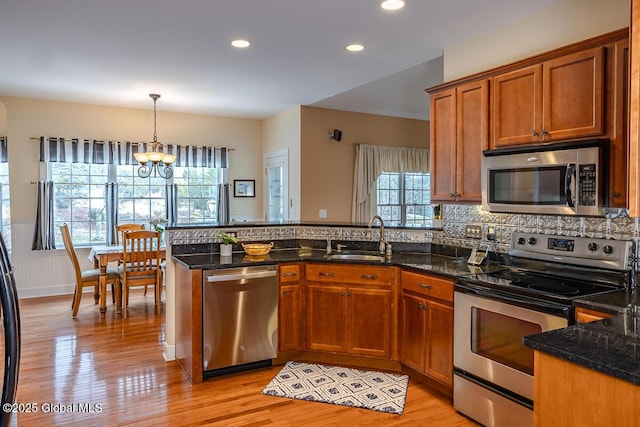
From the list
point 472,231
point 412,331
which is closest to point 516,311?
point 412,331

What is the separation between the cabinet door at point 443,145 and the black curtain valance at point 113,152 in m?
4.27

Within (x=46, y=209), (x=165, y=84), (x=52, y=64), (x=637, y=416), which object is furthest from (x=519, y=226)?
(x=46, y=209)

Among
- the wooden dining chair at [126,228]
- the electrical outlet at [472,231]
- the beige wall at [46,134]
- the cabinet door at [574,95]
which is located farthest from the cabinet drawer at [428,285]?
the beige wall at [46,134]

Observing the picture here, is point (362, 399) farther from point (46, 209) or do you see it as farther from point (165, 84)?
point (46, 209)

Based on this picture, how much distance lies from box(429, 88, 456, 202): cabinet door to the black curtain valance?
4269 mm

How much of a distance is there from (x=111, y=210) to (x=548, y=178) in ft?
18.5

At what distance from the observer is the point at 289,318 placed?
3582 millimetres

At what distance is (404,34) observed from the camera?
347 cm

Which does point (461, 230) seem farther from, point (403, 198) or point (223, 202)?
point (223, 202)

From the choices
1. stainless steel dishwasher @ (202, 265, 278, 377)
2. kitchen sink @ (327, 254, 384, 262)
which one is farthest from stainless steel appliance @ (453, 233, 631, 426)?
stainless steel dishwasher @ (202, 265, 278, 377)

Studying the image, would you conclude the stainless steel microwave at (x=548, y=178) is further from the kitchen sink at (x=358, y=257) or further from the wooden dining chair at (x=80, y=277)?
the wooden dining chair at (x=80, y=277)

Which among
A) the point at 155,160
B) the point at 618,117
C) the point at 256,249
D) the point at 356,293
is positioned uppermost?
the point at 155,160

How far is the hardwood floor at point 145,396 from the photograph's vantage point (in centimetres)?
274

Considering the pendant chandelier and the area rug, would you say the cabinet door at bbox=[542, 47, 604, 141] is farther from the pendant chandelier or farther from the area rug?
the pendant chandelier
